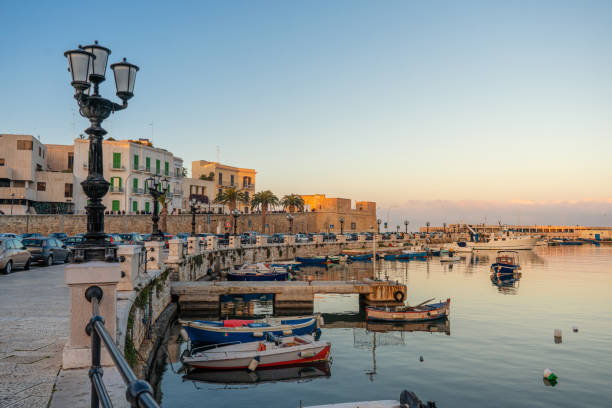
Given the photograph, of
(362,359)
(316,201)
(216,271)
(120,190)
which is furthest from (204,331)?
(316,201)

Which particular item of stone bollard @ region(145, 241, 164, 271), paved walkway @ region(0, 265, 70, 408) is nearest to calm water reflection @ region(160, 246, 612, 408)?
stone bollard @ region(145, 241, 164, 271)

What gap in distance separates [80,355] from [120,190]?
59.3m

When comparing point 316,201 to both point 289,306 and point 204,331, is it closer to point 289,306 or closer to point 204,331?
point 289,306

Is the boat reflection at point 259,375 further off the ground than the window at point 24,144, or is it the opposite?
the window at point 24,144

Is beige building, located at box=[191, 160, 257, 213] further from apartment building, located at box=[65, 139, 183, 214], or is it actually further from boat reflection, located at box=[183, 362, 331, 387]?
boat reflection, located at box=[183, 362, 331, 387]

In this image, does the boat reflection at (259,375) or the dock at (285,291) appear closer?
the boat reflection at (259,375)

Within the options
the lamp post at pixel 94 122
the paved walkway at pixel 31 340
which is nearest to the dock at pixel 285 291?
the paved walkway at pixel 31 340

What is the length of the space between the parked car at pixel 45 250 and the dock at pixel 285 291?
7206 millimetres

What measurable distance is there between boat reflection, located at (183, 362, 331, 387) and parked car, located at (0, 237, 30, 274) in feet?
35.8

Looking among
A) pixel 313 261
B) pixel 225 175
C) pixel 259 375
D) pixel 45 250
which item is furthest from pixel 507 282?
pixel 225 175

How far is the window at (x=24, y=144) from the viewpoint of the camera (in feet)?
185

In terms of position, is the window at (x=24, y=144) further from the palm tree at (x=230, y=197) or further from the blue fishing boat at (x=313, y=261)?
the blue fishing boat at (x=313, y=261)

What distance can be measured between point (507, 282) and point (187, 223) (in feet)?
156

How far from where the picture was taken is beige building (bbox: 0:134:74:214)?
54.9 meters
